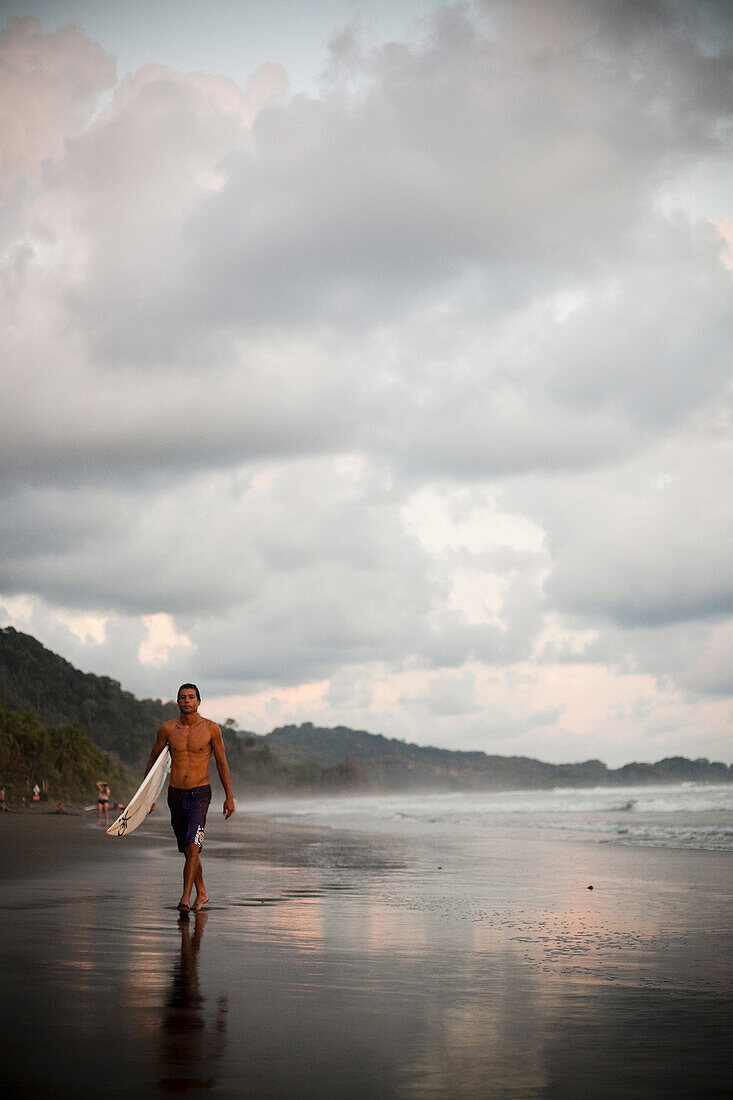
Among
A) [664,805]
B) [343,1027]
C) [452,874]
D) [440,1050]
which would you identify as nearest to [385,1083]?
[440,1050]

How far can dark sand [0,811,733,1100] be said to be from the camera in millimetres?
4168

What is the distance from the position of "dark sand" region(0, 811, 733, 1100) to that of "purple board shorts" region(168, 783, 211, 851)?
69cm

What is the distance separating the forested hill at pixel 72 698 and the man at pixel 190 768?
11929 cm

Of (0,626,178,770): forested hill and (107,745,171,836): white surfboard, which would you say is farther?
(0,626,178,770): forested hill

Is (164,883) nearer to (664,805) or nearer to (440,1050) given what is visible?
(440,1050)

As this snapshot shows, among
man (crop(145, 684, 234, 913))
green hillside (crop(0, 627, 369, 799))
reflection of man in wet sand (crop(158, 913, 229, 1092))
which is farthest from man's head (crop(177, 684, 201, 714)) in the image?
green hillside (crop(0, 627, 369, 799))

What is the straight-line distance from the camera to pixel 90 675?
137 meters

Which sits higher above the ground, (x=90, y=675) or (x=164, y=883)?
(x=90, y=675)

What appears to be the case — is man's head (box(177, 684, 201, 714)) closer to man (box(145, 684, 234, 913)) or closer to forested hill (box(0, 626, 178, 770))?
man (box(145, 684, 234, 913))

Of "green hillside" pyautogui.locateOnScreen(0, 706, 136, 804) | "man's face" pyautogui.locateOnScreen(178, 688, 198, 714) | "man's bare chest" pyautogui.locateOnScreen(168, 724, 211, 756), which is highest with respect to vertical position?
"man's face" pyautogui.locateOnScreen(178, 688, 198, 714)

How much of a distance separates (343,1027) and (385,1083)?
2.85 feet

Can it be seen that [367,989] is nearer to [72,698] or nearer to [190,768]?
[190,768]

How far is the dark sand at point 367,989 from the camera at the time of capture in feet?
13.7

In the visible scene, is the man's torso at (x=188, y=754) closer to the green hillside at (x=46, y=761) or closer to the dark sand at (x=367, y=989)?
the dark sand at (x=367, y=989)
